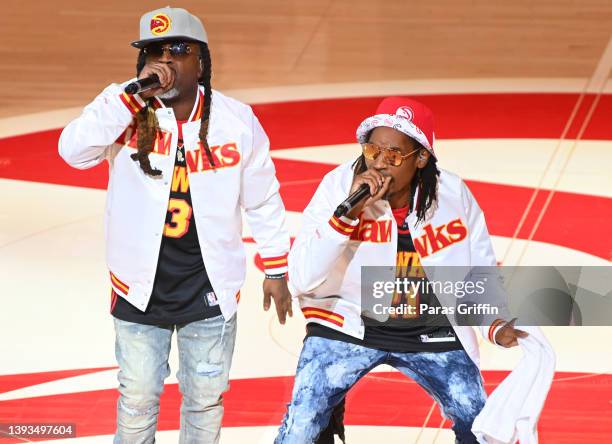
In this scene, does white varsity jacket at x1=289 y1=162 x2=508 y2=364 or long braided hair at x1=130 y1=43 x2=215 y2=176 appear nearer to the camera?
long braided hair at x1=130 y1=43 x2=215 y2=176

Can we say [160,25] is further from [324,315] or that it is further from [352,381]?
[352,381]

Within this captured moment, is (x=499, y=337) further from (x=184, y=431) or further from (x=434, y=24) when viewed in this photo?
(x=434, y=24)

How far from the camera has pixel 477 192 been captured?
27.1 feet

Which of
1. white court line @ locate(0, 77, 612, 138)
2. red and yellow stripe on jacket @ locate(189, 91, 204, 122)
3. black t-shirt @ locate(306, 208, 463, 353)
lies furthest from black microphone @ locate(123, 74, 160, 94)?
white court line @ locate(0, 77, 612, 138)

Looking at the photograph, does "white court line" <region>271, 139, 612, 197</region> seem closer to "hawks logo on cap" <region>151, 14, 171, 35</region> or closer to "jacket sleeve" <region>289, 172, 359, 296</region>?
"jacket sleeve" <region>289, 172, 359, 296</region>

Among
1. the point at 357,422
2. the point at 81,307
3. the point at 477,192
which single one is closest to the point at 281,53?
the point at 477,192

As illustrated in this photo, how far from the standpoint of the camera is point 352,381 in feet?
14.9

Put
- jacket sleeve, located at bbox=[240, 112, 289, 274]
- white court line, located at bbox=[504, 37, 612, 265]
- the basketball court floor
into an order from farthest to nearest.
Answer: white court line, located at bbox=[504, 37, 612, 265]
the basketball court floor
jacket sleeve, located at bbox=[240, 112, 289, 274]

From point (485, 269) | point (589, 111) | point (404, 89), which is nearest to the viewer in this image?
point (485, 269)

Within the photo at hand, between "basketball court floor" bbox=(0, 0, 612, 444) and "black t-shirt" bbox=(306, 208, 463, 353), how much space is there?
90 cm

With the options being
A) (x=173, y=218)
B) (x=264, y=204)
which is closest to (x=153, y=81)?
(x=173, y=218)

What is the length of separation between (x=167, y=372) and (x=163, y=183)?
65cm

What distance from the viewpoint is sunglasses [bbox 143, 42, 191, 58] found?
14.6 ft

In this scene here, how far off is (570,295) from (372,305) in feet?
5.91
